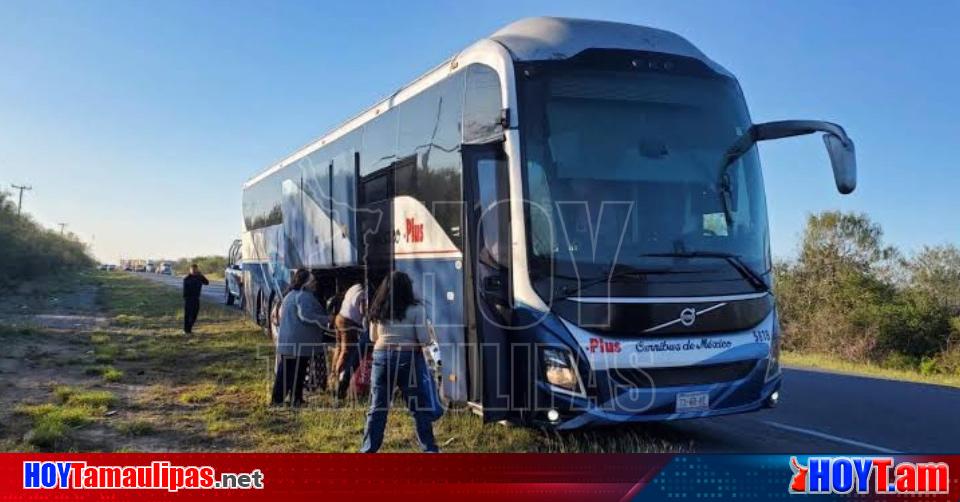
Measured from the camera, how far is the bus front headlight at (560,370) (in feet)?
18.4

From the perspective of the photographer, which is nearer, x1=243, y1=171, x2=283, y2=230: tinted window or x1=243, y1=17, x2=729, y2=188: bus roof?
x1=243, y1=17, x2=729, y2=188: bus roof

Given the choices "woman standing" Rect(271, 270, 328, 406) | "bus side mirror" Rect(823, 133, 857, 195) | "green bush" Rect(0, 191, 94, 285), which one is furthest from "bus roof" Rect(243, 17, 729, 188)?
"green bush" Rect(0, 191, 94, 285)

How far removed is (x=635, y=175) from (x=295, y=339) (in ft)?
16.2

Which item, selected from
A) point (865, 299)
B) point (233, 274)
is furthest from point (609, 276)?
point (865, 299)

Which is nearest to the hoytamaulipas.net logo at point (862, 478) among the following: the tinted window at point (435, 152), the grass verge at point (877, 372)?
the tinted window at point (435, 152)

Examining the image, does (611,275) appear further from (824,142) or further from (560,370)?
(824,142)

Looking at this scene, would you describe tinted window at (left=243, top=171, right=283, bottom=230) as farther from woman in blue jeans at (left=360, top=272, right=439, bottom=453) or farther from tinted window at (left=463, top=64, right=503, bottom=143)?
woman in blue jeans at (left=360, top=272, right=439, bottom=453)

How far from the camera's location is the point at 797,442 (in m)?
7.46

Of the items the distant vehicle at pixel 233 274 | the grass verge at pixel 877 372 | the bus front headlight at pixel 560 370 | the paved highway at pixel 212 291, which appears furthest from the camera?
the paved highway at pixel 212 291

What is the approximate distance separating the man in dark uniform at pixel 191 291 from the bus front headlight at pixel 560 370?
1290cm

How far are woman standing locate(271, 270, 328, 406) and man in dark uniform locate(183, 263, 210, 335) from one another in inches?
337

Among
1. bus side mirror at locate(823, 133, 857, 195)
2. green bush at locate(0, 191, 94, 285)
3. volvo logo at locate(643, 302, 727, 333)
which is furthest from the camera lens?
green bush at locate(0, 191, 94, 285)

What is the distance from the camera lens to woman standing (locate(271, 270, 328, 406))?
8.95 m

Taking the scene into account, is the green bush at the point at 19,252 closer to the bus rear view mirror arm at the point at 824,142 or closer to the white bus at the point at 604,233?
the white bus at the point at 604,233
